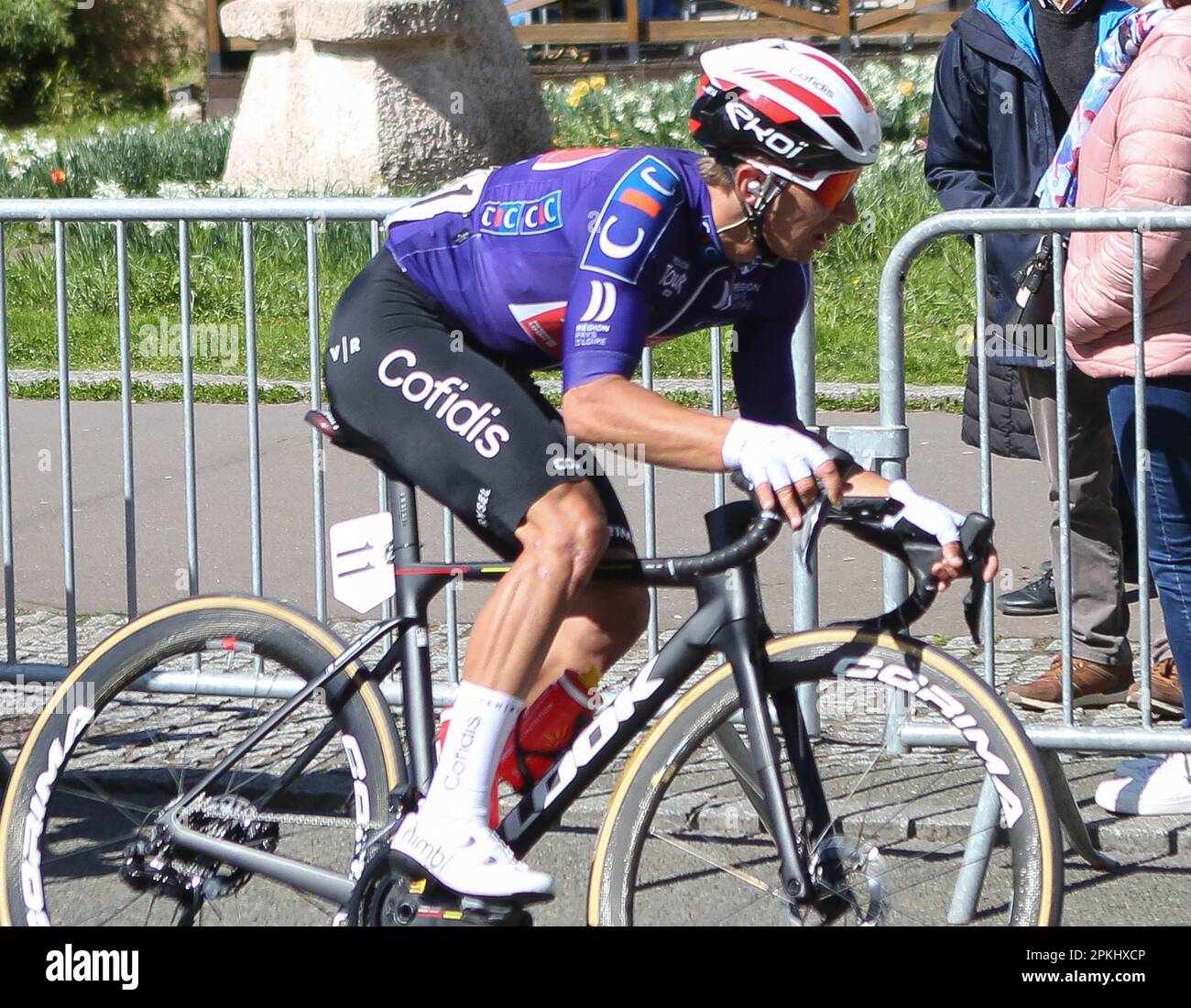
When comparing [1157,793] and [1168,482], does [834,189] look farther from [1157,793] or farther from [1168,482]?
[1157,793]

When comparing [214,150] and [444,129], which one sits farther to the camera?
[214,150]

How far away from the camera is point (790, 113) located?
9.45ft

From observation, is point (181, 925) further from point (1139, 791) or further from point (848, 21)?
point (848, 21)

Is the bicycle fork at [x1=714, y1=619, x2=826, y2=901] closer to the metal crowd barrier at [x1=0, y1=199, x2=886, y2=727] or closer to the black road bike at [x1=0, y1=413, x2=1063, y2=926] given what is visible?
the black road bike at [x1=0, y1=413, x2=1063, y2=926]

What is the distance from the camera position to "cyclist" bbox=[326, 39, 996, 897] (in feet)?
9.34

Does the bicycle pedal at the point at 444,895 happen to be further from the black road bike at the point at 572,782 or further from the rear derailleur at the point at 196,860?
the rear derailleur at the point at 196,860

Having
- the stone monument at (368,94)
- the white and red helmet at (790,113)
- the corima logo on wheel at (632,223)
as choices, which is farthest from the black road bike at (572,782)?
the stone monument at (368,94)

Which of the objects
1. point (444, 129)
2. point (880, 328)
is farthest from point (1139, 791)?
point (444, 129)

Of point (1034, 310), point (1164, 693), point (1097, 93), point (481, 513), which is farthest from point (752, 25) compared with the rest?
point (481, 513)

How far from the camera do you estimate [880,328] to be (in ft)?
13.4

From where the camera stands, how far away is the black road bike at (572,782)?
286cm

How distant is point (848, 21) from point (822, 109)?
15239 millimetres

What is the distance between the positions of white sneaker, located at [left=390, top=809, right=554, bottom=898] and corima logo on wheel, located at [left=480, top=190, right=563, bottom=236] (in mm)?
1035

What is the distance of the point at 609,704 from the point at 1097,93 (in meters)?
2.38
